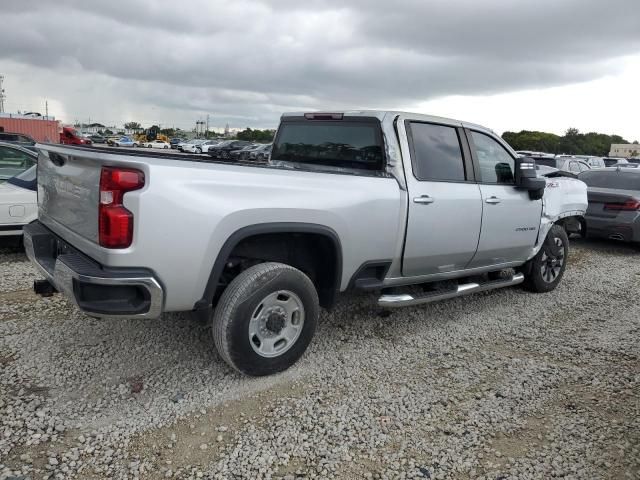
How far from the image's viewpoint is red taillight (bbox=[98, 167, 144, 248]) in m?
2.67

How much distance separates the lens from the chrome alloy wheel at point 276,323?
330cm

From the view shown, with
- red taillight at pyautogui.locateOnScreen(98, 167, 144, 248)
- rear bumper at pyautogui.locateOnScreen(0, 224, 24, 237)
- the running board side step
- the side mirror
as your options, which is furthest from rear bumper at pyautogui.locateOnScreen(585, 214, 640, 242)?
rear bumper at pyautogui.locateOnScreen(0, 224, 24, 237)

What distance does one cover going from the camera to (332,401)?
326 centimetres

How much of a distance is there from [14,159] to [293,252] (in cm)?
500

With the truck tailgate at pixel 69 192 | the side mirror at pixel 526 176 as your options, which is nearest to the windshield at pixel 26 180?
the truck tailgate at pixel 69 192

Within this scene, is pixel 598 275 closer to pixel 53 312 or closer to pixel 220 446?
pixel 220 446

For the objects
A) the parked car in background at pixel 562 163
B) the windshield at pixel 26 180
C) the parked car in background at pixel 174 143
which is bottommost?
the parked car in background at pixel 174 143

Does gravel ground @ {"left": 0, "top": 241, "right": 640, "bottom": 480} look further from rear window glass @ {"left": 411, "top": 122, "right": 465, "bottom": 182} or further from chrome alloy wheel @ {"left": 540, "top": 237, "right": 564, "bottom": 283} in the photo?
rear window glass @ {"left": 411, "top": 122, "right": 465, "bottom": 182}

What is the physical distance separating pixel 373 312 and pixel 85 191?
2.94 meters

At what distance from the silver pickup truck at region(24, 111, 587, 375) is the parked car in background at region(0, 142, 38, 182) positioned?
3.41m

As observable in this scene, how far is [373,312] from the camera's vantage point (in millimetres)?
4949

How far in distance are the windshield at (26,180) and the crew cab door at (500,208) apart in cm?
519

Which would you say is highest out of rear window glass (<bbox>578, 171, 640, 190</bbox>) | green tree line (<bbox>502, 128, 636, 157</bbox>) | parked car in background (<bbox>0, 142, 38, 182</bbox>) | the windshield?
green tree line (<bbox>502, 128, 636, 157</bbox>)

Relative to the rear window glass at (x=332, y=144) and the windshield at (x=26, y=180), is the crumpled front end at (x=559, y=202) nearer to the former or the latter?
the rear window glass at (x=332, y=144)
